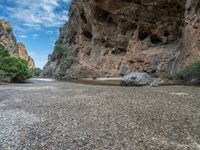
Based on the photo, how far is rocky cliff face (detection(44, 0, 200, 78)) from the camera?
4019 centimetres

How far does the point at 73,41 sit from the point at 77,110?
2480 inches

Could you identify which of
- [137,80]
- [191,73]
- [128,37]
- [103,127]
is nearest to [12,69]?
[137,80]

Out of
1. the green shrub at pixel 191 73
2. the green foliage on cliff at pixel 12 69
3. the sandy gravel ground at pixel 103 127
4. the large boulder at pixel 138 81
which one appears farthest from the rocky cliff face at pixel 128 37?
the sandy gravel ground at pixel 103 127

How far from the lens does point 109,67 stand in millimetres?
51250

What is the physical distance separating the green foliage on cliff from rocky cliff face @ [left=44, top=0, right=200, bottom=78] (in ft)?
60.7

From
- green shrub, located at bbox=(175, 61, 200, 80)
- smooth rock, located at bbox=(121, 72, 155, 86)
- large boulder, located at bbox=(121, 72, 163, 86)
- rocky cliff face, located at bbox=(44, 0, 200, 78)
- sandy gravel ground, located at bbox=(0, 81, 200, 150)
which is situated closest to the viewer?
sandy gravel ground, located at bbox=(0, 81, 200, 150)

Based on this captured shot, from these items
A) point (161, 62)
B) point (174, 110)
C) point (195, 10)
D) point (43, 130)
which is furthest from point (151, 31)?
point (43, 130)

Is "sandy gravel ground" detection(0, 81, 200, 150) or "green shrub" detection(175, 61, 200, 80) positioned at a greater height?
"green shrub" detection(175, 61, 200, 80)

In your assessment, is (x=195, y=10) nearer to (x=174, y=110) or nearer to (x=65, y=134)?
(x=174, y=110)

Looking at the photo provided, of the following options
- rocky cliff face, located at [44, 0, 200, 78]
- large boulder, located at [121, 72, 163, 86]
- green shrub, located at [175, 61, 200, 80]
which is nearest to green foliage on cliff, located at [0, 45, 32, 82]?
large boulder, located at [121, 72, 163, 86]

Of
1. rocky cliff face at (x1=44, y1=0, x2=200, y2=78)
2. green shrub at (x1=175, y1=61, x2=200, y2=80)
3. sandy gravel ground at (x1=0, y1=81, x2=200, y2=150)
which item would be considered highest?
rocky cliff face at (x1=44, y1=0, x2=200, y2=78)

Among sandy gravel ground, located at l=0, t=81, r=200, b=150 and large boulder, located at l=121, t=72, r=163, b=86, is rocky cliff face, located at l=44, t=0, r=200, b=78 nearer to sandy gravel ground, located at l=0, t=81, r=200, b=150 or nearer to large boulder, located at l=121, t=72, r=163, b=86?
large boulder, located at l=121, t=72, r=163, b=86

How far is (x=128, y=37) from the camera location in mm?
49844

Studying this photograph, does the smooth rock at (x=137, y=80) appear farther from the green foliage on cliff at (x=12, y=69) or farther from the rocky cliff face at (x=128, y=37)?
the green foliage on cliff at (x=12, y=69)
